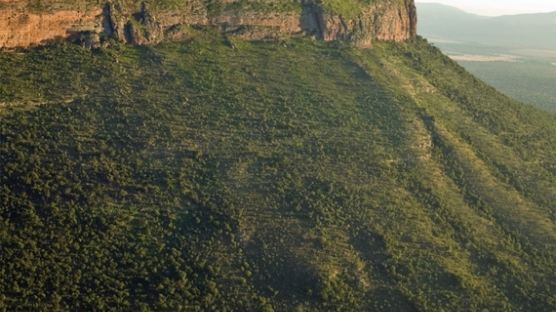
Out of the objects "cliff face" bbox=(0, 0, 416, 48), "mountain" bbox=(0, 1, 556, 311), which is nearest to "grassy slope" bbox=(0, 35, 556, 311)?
"mountain" bbox=(0, 1, 556, 311)

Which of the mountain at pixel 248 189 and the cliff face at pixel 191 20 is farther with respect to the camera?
the cliff face at pixel 191 20

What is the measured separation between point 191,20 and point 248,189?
33550mm

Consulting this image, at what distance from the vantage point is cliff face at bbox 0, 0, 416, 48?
267 feet

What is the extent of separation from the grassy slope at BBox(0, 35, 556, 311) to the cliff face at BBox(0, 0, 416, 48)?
2.80 meters

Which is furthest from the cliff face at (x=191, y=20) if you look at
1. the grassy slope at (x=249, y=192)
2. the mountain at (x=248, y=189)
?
the grassy slope at (x=249, y=192)

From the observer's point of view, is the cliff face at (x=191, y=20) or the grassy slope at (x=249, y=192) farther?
the cliff face at (x=191, y=20)

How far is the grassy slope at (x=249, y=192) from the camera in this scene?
214 feet

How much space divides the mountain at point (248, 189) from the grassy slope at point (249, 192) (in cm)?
22

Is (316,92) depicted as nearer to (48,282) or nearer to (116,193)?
(116,193)

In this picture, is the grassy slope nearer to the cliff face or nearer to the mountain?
the mountain

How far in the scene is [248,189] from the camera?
75.8 meters

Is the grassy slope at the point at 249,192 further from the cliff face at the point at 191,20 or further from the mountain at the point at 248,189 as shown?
the cliff face at the point at 191,20

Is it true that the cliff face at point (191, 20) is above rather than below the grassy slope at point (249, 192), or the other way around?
above

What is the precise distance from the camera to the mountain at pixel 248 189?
6531 cm
